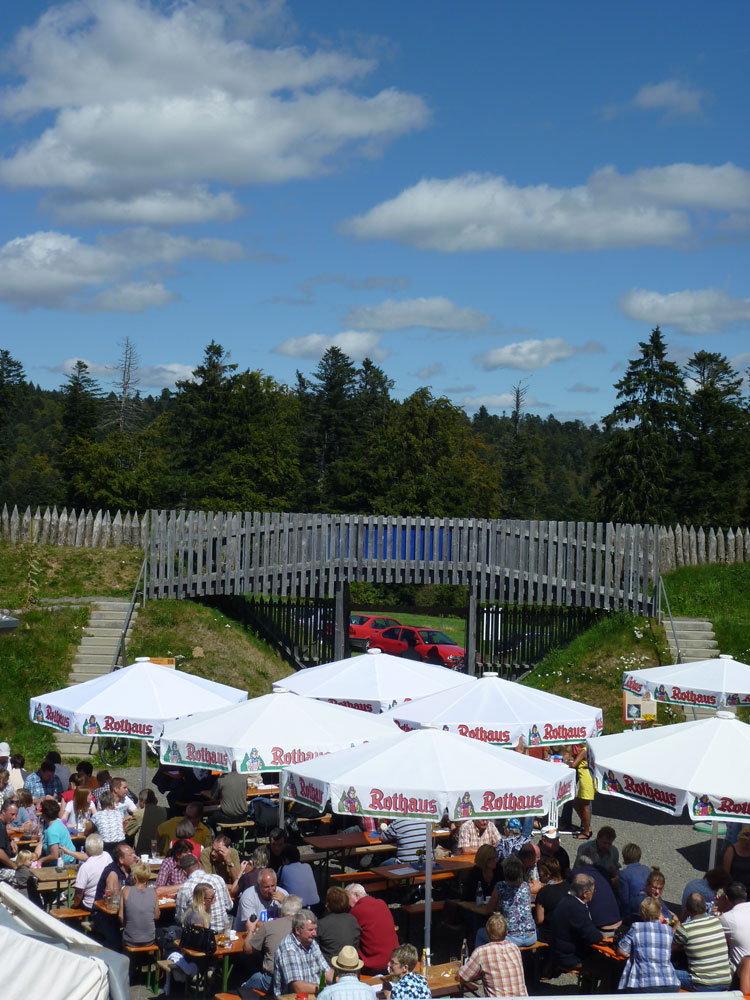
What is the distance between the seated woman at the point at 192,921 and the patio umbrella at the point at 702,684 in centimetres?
788

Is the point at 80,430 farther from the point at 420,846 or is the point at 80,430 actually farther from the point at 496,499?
the point at 420,846

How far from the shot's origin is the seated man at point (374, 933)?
28.5 feet

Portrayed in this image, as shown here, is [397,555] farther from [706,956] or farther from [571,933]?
[706,956]

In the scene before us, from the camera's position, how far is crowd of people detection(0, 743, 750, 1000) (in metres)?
8.02

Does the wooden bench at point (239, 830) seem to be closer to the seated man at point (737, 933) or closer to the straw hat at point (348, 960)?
the straw hat at point (348, 960)

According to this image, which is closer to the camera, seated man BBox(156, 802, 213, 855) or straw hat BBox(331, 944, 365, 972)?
straw hat BBox(331, 944, 365, 972)

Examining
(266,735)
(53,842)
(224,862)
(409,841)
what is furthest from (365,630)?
(224,862)

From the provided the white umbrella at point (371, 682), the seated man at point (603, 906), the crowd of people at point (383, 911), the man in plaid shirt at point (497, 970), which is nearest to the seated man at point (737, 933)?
the crowd of people at point (383, 911)

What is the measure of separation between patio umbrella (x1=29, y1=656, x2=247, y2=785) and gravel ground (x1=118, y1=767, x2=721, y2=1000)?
14.1 ft

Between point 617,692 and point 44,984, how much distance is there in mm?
16990

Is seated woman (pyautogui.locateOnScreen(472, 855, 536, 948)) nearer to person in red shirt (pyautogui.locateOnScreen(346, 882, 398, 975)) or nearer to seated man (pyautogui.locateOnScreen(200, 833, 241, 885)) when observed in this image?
person in red shirt (pyautogui.locateOnScreen(346, 882, 398, 975))

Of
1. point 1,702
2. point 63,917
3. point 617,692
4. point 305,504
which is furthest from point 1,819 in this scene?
point 305,504

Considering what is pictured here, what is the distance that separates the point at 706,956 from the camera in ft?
27.1

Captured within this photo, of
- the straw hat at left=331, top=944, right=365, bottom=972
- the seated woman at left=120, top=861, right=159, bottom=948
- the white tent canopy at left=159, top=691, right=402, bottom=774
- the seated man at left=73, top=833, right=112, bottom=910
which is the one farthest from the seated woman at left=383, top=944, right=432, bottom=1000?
the seated man at left=73, top=833, right=112, bottom=910
